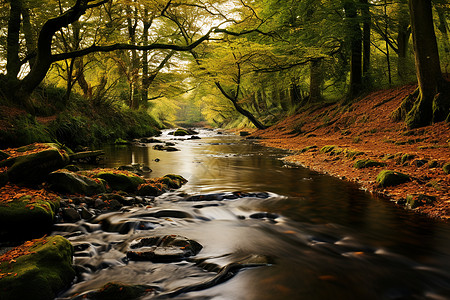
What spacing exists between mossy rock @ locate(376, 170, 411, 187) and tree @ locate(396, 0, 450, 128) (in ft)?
13.1

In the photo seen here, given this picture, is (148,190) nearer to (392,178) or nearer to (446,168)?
(392,178)

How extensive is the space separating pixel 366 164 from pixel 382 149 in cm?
167

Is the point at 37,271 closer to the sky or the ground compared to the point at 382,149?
closer to the ground

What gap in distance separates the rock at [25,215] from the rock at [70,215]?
14 cm

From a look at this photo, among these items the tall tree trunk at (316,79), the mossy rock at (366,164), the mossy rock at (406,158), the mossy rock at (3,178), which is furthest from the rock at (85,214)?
the tall tree trunk at (316,79)

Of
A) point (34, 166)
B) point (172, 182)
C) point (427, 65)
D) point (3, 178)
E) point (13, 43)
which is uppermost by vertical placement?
point (13, 43)

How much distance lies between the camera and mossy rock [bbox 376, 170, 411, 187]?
4730mm

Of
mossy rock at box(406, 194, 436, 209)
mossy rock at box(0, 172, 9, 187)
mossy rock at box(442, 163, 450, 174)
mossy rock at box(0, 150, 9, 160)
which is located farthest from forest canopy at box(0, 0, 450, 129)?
mossy rock at box(0, 172, 9, 187)

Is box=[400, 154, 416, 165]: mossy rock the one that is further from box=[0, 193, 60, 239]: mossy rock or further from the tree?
box=[0, 193, 60, 239]: mossy rock

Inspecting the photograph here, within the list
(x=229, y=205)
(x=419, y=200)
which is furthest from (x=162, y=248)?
(x=419, y=200)

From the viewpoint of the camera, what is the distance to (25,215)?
3.29 meters

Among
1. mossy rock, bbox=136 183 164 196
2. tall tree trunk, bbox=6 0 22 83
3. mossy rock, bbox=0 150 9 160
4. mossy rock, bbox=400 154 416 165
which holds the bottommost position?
mossy rock, bbox=136 183 164 196

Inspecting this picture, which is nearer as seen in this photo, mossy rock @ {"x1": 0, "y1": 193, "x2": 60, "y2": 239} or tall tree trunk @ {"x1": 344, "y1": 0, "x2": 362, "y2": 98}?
mossy rock @ {"x1": 0, "y1": 193, "x2": 60, "y2": 239}

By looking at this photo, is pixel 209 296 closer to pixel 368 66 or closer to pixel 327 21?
pixel 327 21
